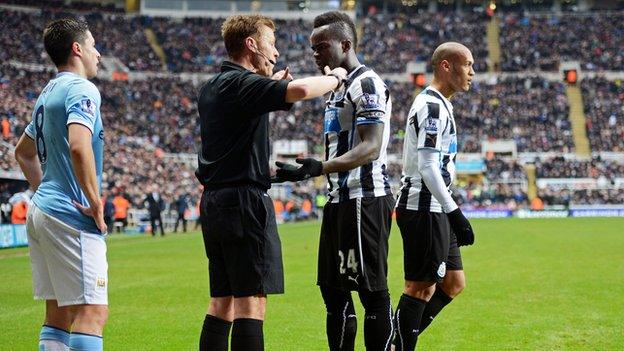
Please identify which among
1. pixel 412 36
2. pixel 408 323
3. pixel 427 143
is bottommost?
pixel 408 323

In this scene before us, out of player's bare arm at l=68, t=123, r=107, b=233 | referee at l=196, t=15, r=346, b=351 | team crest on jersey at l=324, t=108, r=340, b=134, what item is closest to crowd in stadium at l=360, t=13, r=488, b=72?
team crest on jersey at l=324, t=108, r=340, b=134

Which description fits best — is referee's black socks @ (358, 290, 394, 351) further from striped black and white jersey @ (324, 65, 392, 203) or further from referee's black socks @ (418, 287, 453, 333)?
referee's black socks @ (418, 287, 453, 333)

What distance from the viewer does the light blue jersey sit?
518 centimetres

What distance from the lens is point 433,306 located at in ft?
24.1

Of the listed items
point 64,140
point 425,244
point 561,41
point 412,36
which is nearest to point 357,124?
point 425,244

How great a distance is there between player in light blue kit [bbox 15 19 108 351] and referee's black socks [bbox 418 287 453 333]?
3.18 m

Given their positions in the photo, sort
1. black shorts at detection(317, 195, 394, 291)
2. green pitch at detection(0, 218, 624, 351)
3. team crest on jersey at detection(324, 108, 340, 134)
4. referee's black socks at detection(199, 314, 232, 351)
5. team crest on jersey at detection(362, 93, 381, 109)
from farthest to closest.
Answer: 1. green pitch at detection(0, 218, 624, 351)
2. team crest on jersey at detection(324, 108, 340, 134)
3. black shorts at detection(317, 195, 394, 291)
4. team crest on jersey at detection(362, 93, 381, 109)
5. referee's black socks at detection(199, 314, 232, 351)

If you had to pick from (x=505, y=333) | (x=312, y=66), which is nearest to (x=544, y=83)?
(x=312, y=66)

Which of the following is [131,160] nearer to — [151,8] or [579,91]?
[151,8]

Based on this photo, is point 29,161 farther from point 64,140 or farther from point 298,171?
point 298,171

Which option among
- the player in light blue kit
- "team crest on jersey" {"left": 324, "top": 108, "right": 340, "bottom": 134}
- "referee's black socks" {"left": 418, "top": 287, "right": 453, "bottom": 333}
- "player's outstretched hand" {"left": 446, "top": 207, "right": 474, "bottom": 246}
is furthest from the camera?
"referee's black socks" {"left": 418, "top": 287, "right": 453, "bottom": 333}

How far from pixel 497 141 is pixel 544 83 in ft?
32.8

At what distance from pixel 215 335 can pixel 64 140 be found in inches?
67.2

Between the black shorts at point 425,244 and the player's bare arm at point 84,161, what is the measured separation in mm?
2830
